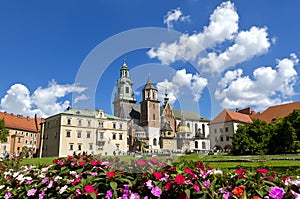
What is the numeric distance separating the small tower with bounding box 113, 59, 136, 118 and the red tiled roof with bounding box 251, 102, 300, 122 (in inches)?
2735

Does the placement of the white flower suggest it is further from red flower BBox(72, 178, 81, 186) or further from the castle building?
the castle building

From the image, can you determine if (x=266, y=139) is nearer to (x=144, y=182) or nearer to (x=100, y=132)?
(x=100, y=132)

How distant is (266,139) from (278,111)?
1391 inches

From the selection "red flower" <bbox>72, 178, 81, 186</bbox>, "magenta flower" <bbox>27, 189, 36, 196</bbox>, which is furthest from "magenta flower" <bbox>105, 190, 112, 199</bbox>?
"magenta flower" <bbox>27, 189, 36, 196</bbox>

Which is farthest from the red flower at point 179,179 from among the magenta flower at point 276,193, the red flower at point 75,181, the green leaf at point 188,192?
the red flower at point 75,181

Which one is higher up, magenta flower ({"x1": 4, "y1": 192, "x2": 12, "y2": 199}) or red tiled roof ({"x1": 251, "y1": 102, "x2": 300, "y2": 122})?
red tiled roof ({"x1": 251, "y1": 102, "x2": 300, "y2": 122})

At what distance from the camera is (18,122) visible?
7325cm

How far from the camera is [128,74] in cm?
589

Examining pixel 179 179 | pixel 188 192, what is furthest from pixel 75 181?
pixel 188 192

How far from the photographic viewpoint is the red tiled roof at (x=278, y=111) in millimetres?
67438

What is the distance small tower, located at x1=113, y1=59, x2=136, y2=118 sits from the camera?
6.04m

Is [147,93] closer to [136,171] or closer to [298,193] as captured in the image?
[136,171]

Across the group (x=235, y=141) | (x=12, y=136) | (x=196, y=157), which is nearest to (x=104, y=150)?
(x=196, y=157)

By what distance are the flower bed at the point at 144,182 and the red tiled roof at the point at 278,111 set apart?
7212cm
